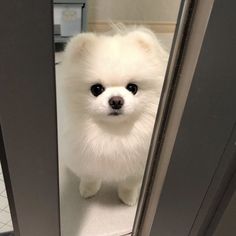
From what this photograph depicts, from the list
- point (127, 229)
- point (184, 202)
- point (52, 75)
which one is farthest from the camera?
point (127, 229)

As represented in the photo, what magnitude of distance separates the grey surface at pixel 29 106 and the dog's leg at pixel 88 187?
1.11 ft

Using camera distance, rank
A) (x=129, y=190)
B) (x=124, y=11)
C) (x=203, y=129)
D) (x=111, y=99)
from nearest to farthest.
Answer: (x=203, y=129) → (x=111, y=99) → (x=129, y=190) → (x=124, y=11)

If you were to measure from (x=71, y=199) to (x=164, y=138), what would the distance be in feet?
1.50

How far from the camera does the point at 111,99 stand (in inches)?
28.4

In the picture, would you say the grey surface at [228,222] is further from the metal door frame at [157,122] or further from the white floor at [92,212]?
the white floor at [92,212]

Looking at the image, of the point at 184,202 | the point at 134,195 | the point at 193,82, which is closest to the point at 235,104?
the point at 193,82

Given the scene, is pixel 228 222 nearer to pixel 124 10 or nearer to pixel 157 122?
pixel 157 122

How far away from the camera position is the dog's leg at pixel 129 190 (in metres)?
0.98

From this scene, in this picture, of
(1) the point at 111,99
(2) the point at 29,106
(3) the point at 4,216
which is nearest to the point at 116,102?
(1) the point at 111,99

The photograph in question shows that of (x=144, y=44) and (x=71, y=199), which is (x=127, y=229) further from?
(x=144, y=44)

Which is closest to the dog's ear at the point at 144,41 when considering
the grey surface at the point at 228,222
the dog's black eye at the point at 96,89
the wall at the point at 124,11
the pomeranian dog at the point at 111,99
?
the pomeranian dog at the point at 111,99

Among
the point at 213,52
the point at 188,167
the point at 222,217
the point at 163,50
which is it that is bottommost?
the point at 222,217

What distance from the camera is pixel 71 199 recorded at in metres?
1.01

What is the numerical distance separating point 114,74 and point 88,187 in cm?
42
